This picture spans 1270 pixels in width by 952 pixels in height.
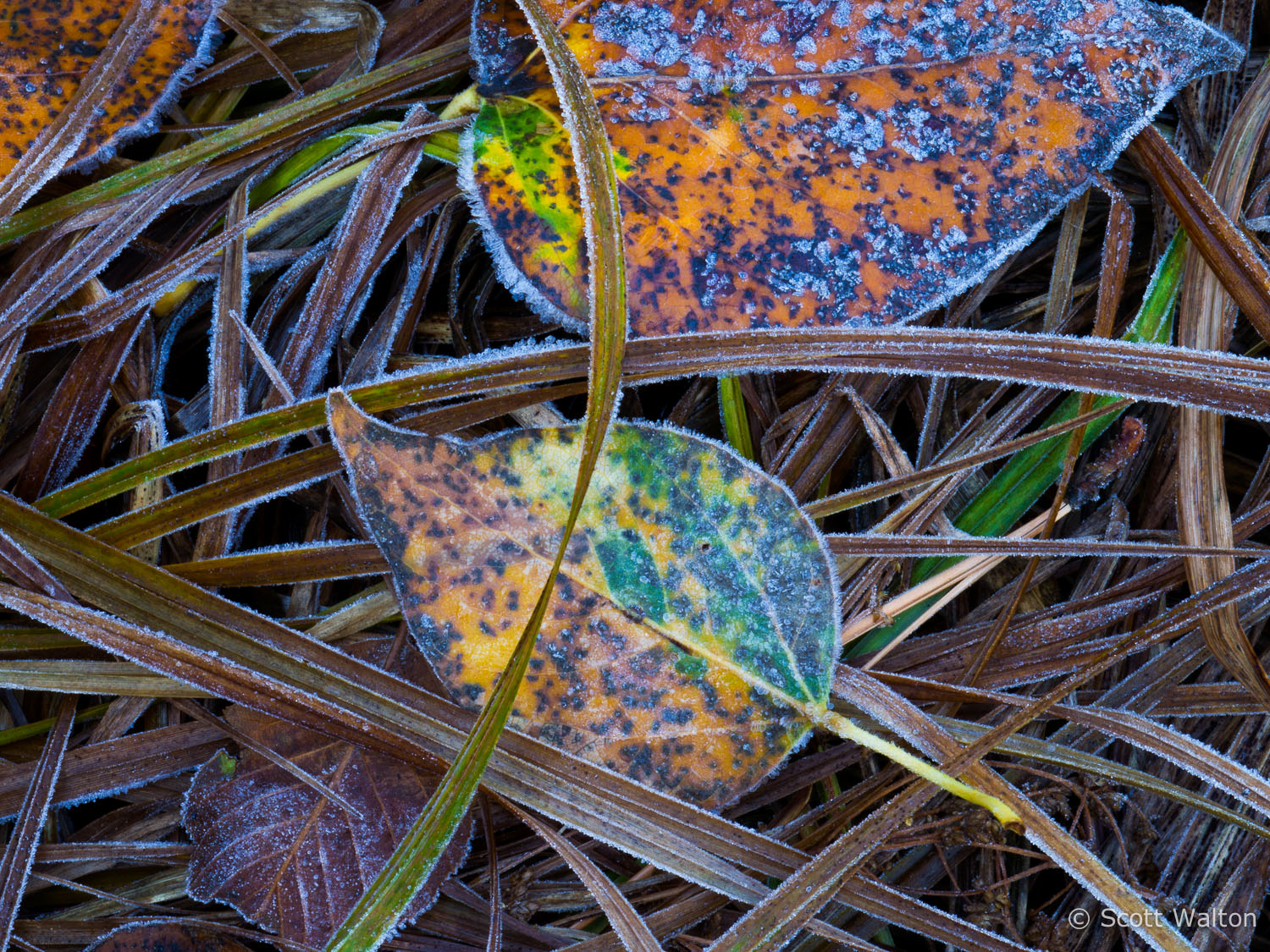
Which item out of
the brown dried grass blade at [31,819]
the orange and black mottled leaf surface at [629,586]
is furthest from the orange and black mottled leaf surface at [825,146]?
the brown dried grass blade at [31,819]

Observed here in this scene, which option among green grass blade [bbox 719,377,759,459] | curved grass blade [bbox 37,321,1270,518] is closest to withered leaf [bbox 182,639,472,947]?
curved grass blade [bbox 37,321,1270,518]

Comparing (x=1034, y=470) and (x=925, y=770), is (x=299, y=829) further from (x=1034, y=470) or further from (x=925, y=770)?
(x=1034, y=470)

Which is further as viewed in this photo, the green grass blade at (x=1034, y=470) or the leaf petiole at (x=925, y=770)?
the green grass blade at (x=1034, y=470)

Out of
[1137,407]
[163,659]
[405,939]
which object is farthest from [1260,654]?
[163,659]

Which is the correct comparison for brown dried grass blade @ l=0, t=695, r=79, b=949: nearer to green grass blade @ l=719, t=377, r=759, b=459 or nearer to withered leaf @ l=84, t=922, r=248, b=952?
withered leaf @ l=84, t=922, r=248, b=952

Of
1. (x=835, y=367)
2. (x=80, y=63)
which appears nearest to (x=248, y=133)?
(x=80, y=63)

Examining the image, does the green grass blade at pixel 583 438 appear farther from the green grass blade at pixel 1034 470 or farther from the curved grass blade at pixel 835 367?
the green grass blade at pixel 1034 470

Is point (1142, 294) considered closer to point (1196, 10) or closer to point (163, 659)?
point (1196, 10)
